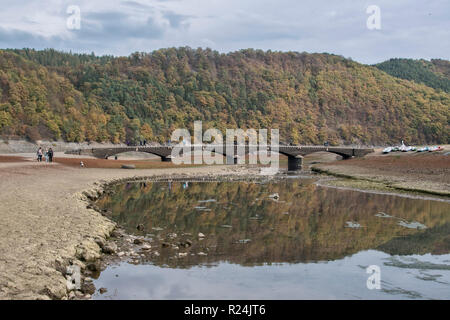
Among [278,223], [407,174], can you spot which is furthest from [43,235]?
[407,174]

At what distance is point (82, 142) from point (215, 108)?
232ft

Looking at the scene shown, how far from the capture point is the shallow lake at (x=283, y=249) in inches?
607

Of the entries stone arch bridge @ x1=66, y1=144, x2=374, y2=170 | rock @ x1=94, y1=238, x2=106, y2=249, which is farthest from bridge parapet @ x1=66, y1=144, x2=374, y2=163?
rock @ x1=94, y1=238, x2=106, y2=249

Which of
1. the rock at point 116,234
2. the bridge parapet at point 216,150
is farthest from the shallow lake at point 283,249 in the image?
the bridge parapet at point 216,150

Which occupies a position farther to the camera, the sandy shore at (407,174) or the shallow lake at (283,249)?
the sandy shore at (407,174)

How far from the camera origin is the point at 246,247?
2138 centimetres

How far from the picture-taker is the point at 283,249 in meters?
21.2

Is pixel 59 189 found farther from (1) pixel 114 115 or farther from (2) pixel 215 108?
(2) pixel 215 108

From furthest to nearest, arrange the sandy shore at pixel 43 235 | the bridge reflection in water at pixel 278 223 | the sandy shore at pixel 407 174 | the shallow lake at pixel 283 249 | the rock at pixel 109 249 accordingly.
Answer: the sandy shore at pixel 407 174
the bridge reflection in water at pixel 278 223
the rock at pixel 109 249
the shallow lake at pixel 283 249
the sandy shore at pixel 43 235

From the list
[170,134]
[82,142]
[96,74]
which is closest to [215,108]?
[170,134]

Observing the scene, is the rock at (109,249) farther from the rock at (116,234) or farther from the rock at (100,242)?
the rock at (116,234)

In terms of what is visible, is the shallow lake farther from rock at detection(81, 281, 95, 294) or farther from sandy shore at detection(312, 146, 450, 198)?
sandy shore at detection(312, 146, 450, 198)

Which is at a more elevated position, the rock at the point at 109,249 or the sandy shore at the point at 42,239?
the sandy shore at the point at 42,239

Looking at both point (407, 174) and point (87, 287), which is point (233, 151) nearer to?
point (407, 174)
